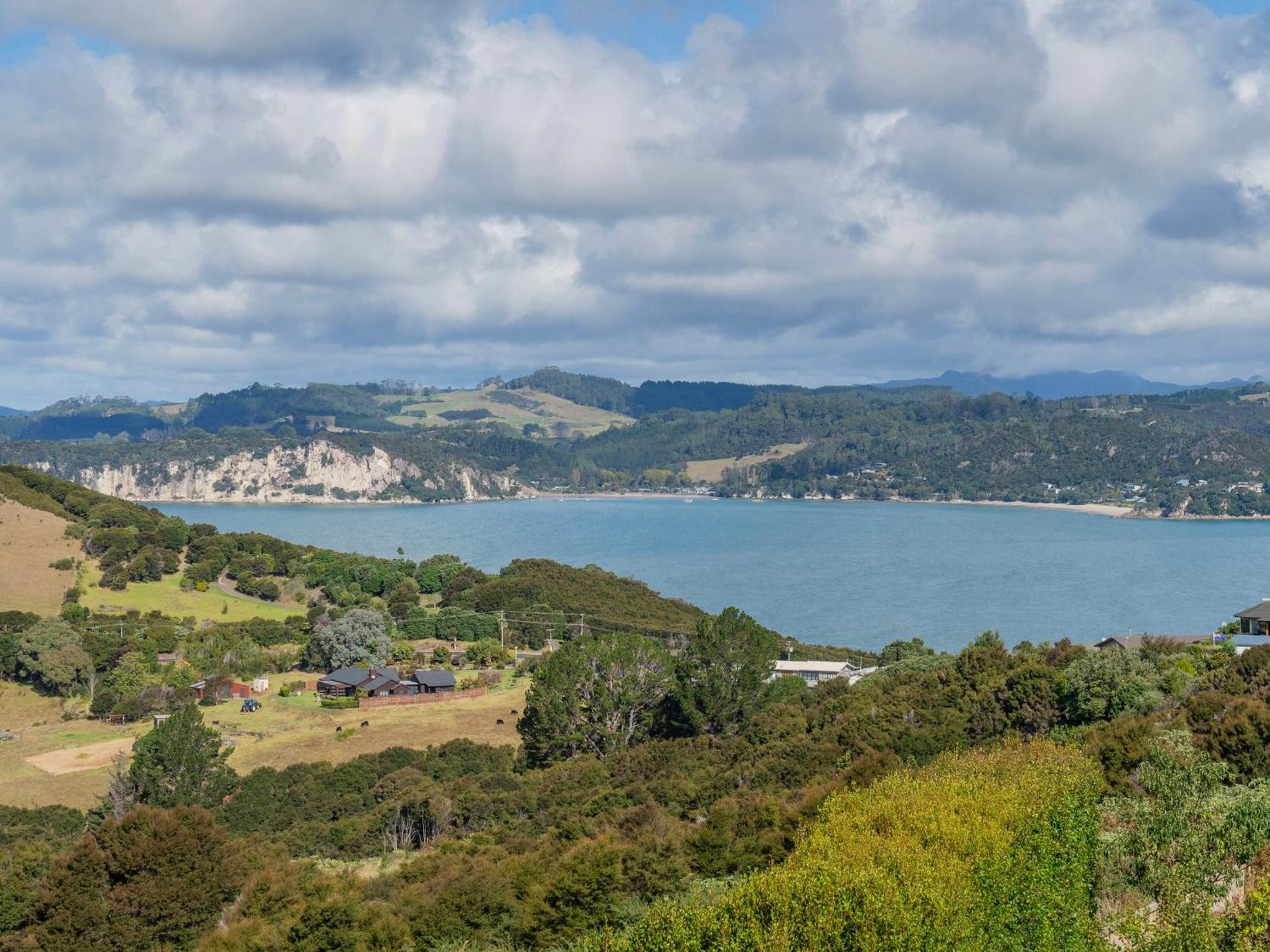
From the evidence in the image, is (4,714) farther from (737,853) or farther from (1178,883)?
(1178,883)

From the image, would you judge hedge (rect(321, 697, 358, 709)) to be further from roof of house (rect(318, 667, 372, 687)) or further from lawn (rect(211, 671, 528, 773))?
roof of house (rect(318, 667, 372, 687))

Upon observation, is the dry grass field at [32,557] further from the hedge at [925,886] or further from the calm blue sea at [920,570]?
the hedge at [925,886]

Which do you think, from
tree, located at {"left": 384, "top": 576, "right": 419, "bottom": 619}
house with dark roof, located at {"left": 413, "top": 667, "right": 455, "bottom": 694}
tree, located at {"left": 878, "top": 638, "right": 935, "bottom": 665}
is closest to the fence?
house with dark roof, located at {"left": 413, "top": 667, "right": 455, "bottom": 694}

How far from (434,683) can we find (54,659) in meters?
21.4

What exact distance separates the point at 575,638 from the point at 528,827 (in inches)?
844

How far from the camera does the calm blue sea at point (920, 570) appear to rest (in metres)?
97.7

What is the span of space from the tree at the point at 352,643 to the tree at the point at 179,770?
2807 cm

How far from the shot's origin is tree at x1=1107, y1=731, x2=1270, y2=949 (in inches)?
567

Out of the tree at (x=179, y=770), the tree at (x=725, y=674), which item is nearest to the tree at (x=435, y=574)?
Answer: the tree at (x=725, y=674)

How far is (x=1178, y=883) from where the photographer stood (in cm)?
1573

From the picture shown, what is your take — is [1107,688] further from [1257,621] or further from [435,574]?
[435,574]

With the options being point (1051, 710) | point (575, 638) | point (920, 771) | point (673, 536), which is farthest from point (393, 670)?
point (673, 536)

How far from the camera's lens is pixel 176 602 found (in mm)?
84188

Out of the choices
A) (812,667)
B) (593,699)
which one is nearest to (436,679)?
(593,699)
